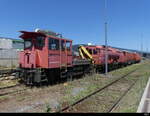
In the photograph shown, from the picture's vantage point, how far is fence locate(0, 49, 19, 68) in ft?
61.3

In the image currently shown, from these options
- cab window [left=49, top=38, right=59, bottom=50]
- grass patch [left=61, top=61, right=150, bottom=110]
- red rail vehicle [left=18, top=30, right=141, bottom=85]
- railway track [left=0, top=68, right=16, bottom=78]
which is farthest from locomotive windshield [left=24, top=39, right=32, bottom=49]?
grass patch [left=61, top=61, right=150, bottom=110]

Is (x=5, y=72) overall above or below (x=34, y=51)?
below

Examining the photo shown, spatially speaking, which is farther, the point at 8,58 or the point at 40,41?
the point at 8,58

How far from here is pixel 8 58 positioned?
64.1 ft

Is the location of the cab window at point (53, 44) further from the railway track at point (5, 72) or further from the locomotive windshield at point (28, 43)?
the railway track at point (5, 72)

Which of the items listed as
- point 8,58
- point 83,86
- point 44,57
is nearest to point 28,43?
point 44,57

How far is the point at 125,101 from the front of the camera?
8289 millimetres

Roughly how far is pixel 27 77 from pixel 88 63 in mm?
7721

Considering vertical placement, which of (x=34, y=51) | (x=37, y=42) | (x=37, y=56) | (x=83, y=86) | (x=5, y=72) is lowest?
(x=83, y=86)

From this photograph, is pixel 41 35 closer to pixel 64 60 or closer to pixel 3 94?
pixel 64 60

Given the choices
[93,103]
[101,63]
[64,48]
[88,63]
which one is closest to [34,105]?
[93,103]

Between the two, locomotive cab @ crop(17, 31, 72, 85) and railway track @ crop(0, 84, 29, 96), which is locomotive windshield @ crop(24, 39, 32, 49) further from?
railway track @ crop(0, 84, 29, 96)

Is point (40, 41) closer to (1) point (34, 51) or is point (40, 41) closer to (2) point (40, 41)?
(2) point (40, 41)

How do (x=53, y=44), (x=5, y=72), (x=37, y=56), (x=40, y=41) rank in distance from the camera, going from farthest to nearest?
(x=5, y=72) < (x=53, y=44) < (x=40, y=41) < (x=37, y=56)
